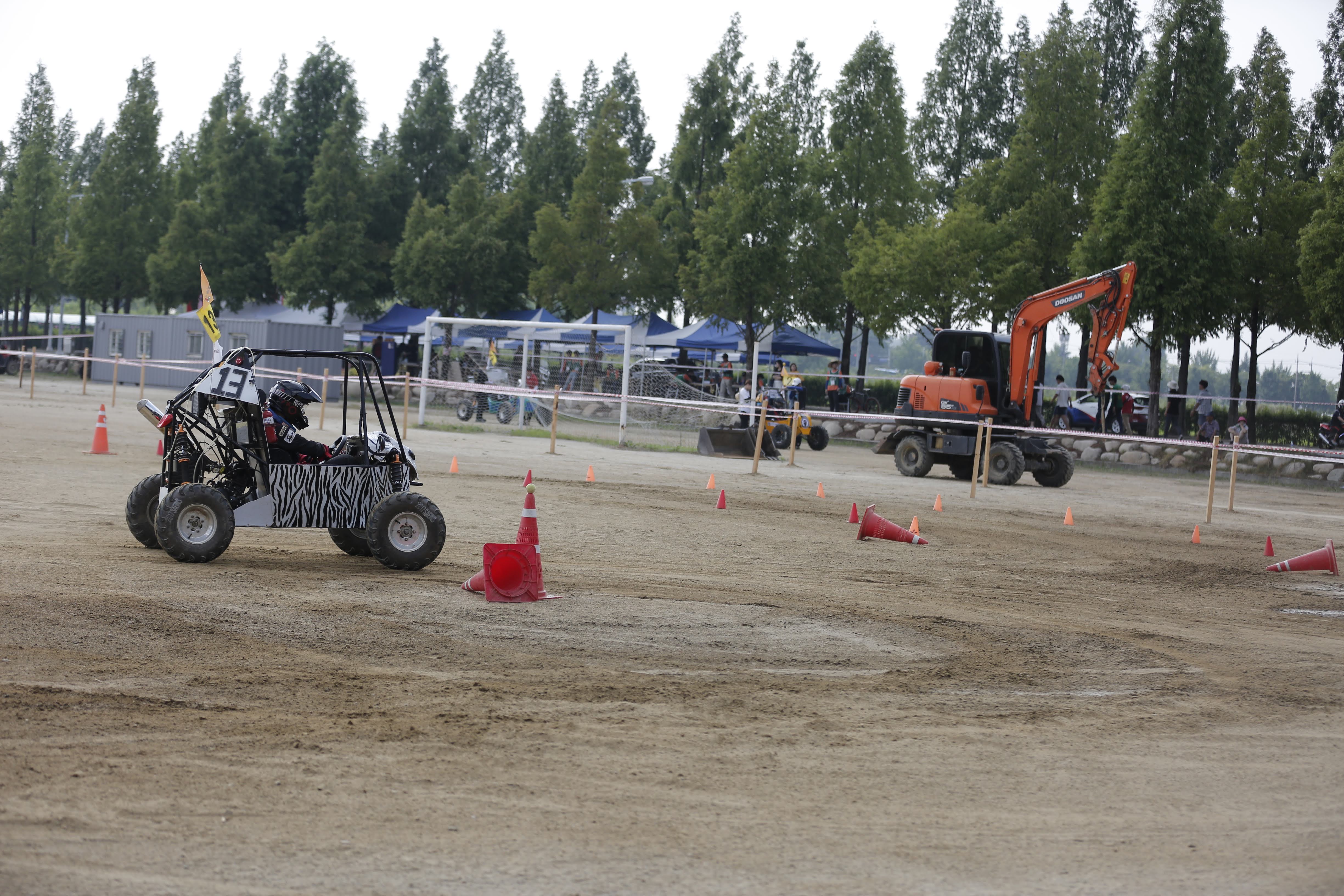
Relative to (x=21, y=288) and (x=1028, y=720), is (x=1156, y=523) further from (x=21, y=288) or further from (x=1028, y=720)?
(x=21, y=288)

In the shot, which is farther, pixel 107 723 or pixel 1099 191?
pixel 1099 191

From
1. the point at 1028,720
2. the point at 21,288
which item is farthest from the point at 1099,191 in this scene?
the point at 21,288

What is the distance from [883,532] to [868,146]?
28.6 meters

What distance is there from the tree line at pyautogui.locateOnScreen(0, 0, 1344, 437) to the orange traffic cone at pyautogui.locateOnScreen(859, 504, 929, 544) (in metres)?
18.4

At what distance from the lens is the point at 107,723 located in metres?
5.58

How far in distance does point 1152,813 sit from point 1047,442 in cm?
1887

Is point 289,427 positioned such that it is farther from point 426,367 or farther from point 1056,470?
point 426,367

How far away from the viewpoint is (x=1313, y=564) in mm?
12797

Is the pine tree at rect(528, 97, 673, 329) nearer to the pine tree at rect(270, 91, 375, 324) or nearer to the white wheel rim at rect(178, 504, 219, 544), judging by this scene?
the pine tree at rect(270, 91, 375, 324)

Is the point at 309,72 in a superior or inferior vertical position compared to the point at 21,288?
superior

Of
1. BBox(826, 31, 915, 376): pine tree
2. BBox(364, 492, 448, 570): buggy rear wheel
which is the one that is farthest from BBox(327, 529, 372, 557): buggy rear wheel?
BBox(826, 31, 915, 376): pine tree

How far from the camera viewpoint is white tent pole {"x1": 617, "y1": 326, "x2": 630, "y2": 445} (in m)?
27.0

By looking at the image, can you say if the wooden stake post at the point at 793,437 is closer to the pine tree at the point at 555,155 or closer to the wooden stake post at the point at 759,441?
the wooden stake post at the point at 759,441

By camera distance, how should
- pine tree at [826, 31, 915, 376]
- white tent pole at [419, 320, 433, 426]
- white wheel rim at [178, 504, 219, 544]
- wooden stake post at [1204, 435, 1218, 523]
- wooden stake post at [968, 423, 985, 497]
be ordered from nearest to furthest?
1. white wheel rim at [178, 504, 219, 544]
2. wooden stake post at [1204, 435, 1218, 523]
3. wooden stake post at [968, 423, 985, 497]
4. white tent pole at [419, 320, 433, 426]
5. pine tree at [826, 31, 915, 376]
